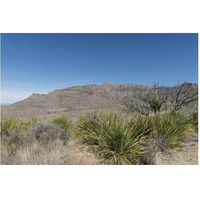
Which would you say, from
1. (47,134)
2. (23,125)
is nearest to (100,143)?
(47,134)

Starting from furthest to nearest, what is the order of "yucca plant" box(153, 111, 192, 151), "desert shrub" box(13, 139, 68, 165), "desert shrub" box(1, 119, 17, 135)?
"desert shrub" box(1, 119, 17, 135) → "yucca plant" box(153, 111, 192, 151) → "desert shrub" box(13, 139, 68, 165)

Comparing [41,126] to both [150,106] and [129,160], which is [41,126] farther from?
[150,106]

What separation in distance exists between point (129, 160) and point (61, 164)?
1628 mm

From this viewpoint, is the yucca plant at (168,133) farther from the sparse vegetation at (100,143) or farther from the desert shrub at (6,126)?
the desert shrub at (6,126)

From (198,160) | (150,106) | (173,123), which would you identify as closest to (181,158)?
(198,160)

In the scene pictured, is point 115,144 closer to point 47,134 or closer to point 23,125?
point 47,134

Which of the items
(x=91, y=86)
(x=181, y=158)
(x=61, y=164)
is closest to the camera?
(x=61, y=164)

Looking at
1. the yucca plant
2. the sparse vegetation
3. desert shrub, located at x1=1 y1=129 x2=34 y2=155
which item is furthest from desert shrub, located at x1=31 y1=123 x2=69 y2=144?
the yucca plant

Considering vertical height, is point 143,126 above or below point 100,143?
above

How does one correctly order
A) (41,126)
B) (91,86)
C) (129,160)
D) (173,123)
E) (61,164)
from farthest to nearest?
(91,86), (41,126), (173,123), (129,160), (61,164)

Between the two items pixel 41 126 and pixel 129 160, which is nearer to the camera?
pixel 129 160

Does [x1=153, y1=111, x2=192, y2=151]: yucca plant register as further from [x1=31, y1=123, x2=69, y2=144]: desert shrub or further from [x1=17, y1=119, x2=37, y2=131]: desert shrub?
[x1=17, y1=119, x2=37, y2=131]: desert shrub

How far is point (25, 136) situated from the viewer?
4.57 meters

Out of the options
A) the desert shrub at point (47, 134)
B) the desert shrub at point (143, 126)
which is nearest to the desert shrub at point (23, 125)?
the desert shrub at point (47, 134)
